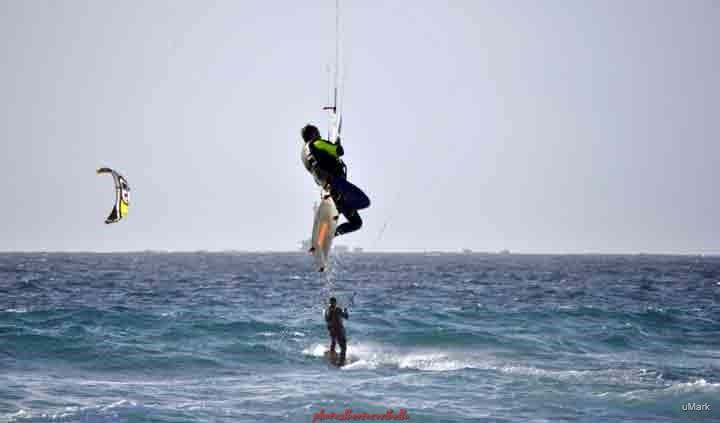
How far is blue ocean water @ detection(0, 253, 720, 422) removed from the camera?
24266 mm

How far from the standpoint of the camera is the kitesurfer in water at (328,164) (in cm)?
977

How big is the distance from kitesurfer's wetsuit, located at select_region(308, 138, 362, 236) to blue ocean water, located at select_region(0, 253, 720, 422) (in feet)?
2.51

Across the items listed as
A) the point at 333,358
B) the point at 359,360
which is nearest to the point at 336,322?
the point at 333,358

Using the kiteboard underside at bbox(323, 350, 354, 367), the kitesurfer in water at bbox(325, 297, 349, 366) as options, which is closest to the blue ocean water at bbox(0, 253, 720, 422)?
the kitesurfer in water at bbox(325, 297, 349, 366)

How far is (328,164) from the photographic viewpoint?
984 centimetres

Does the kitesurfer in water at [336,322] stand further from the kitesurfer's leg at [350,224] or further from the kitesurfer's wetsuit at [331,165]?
the kitesurfer's wetsuit at [331,165]

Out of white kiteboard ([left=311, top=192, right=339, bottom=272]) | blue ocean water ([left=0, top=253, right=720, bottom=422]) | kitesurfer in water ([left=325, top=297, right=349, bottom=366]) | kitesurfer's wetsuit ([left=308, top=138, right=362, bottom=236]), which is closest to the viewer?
kitesurfer's wetsuit ([left=308, top=138, right=362, bottom=236])

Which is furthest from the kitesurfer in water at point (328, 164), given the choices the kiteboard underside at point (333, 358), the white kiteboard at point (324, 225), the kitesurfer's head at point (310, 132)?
the kiteboard underside at point (333, 358)

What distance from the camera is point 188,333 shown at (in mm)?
40688

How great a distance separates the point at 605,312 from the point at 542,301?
27.3 feet

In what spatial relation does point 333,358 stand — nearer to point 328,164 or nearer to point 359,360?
point 328,164

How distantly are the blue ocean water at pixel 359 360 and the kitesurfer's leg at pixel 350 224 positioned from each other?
1.80 feet

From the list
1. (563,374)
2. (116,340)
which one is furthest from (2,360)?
(563,374)

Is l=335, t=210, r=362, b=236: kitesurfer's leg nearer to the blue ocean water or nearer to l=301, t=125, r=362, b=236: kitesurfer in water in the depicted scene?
l=301, t=125, r=362, b=236: kitesurfer in water
